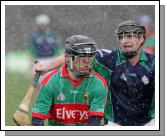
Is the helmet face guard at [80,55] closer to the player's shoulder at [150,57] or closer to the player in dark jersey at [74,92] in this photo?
the player in dark jersey at [74,92]

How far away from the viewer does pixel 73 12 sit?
729 cm

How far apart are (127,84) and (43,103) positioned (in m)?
0.72

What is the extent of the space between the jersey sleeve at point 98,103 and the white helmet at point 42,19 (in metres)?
0.84

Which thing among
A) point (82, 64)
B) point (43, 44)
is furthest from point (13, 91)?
point (82, 64)

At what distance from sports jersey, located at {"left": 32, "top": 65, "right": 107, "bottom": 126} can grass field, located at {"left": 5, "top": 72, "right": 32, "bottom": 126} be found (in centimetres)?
40

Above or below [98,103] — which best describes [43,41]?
above

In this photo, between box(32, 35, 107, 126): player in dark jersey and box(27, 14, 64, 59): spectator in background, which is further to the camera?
box(27, 14, 64, 59): spectator in background

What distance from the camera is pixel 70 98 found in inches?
276

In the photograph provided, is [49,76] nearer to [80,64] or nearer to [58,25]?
[80,64]

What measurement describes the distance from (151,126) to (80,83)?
0.71m

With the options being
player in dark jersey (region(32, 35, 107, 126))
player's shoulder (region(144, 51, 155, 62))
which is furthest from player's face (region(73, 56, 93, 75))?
player's shoulder (region(144, 51, 155, 62))

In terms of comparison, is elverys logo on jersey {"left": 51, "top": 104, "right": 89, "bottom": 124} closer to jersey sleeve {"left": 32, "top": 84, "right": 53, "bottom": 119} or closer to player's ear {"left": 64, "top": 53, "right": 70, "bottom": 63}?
jersey sleeve {"left": 32, "top": 84, "right": 53, "bottom": 119}

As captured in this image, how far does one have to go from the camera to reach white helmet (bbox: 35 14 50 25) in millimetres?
7367

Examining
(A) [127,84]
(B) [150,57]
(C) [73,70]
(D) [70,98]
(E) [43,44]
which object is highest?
(E) [43,44]
